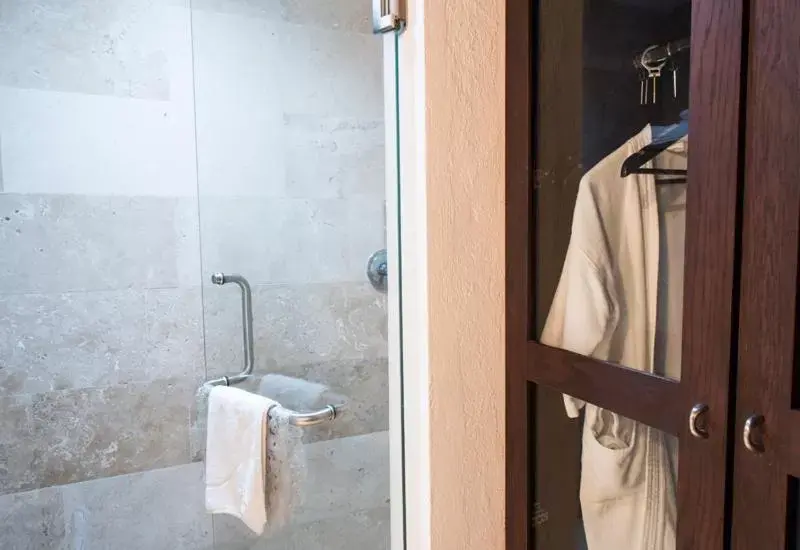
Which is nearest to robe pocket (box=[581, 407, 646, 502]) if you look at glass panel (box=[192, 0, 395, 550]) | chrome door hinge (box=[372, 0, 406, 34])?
chrome door hinge (box=[372, 0, 406, 34])

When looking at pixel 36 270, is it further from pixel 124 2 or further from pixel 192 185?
pixel 124 2

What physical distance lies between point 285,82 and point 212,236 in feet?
1.58

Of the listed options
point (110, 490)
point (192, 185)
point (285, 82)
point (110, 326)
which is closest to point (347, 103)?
point (285, 82)

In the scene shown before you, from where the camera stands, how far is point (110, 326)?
5.28 ft

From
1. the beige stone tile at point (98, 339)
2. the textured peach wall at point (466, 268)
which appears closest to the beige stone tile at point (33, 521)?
the beige stone tile at point (98, 339)

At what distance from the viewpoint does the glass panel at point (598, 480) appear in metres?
0.73

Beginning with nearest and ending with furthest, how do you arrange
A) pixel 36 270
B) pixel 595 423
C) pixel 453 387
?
pixel 595 423
pixel 453 387
pixel 36 270

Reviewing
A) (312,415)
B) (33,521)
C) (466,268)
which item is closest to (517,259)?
(466,268)

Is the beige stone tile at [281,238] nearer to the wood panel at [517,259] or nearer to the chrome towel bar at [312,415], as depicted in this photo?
the chrome towel bar at [312,415]

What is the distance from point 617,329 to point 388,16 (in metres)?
0.59

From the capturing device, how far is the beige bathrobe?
2.39 ft

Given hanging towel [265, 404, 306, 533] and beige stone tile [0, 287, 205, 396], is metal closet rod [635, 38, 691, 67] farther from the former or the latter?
beige stone tile [0, 287, 205, 396]

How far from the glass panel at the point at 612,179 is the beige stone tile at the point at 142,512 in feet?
4.34

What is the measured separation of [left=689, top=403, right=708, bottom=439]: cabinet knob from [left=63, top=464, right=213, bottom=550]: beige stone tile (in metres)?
1.47
